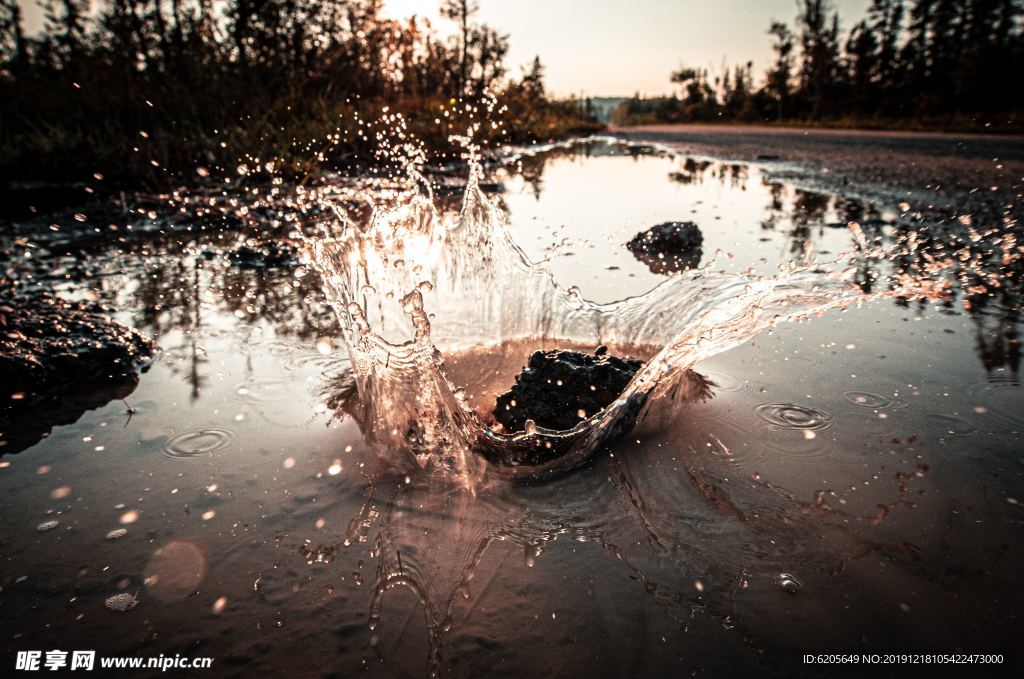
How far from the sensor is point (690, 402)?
2729mm

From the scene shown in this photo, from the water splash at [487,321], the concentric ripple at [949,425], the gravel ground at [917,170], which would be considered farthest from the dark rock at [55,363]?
the gravel ground at [917,170]

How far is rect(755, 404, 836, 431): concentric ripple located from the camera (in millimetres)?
2475

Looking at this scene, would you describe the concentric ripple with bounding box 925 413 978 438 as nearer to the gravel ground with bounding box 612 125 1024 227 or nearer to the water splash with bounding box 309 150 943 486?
the water splash with bounding box 309 150 943 486

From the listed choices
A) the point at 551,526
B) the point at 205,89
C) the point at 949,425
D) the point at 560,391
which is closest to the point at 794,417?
the point at 949,425

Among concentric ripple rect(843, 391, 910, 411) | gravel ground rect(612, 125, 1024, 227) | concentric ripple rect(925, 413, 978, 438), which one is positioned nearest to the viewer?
concentric ripple rect(925, 413, 978, 438)

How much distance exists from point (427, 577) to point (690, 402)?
5.15 feet

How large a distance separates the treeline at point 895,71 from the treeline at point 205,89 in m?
23.8

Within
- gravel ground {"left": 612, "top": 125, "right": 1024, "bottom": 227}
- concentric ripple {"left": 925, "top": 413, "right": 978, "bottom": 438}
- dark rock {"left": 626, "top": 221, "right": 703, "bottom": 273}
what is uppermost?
gravel ground {"left": 612, "top": 125, "right": 1024, "bottom": 227}

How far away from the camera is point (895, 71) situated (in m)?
41.8

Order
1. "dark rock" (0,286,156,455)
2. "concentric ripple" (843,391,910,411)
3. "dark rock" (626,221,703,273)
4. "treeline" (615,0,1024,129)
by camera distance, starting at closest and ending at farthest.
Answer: "concentric ripple" (843,391,910,411) < "dark rock" (0,286,156,455) < "dark rock" (626,221,703,273) < "treeline" (615,0,1024,129)

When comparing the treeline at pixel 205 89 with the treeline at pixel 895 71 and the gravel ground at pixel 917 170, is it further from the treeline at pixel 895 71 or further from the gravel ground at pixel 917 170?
the treeline at pixel 895 71

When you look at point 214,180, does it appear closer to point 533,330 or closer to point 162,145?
point 162,145

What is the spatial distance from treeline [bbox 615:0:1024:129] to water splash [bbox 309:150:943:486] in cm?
2852

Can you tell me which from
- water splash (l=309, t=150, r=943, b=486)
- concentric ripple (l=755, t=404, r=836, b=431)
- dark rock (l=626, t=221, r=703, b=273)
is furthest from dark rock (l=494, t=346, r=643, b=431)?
dark rock (l=626, t=221, r=703, b=273)
